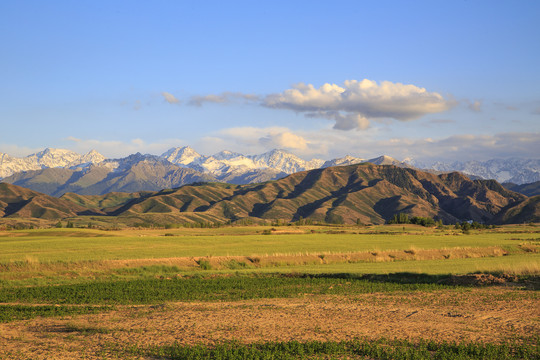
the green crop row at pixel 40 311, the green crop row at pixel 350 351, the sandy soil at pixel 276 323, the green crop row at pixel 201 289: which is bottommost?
the green crop row at pixel 201 289

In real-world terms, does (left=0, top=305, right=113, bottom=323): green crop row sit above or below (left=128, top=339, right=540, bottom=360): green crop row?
below

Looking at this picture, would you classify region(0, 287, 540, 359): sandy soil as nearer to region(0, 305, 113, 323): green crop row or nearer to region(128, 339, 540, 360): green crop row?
region(0, 305, 113, 323): green crop row

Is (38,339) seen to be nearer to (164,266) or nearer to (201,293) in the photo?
(201,293)

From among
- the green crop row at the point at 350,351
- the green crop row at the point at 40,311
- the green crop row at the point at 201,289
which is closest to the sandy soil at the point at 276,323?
the green crop row at the point at 40,311

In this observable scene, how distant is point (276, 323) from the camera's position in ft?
87.4

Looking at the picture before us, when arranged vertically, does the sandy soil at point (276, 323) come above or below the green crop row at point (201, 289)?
above

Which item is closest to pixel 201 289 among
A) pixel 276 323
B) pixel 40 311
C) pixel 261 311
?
pixel 261 311

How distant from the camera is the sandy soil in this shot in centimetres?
2302

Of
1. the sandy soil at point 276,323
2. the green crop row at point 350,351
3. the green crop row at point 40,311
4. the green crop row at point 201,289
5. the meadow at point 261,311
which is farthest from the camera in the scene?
the green crop row at point 201,289

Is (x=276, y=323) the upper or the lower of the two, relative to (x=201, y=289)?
upper

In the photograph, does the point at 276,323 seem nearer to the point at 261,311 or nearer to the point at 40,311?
the point at 261,311

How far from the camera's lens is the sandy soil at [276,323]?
23.0m

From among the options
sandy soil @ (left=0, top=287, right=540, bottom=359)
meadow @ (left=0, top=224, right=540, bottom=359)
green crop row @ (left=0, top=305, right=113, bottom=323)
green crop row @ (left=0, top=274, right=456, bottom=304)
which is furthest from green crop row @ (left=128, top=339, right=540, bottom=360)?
green crop row @ (left=0, top=274, right=456, bottom=304)

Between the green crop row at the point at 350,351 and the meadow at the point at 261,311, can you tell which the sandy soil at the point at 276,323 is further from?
the green crop row at the point at 350,351
